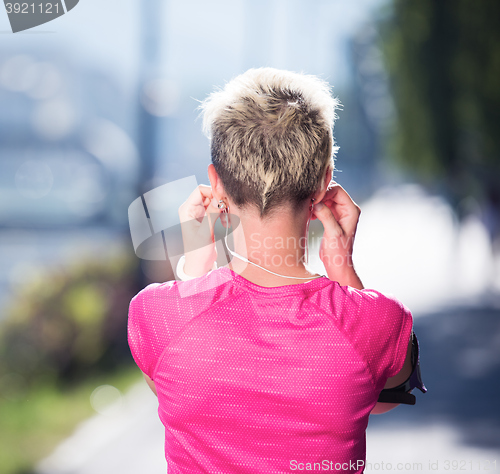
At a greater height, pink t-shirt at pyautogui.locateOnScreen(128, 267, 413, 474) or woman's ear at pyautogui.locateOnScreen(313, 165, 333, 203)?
woman's ear at pyautogui.locateOnScreen(313, 165, 333, 203)

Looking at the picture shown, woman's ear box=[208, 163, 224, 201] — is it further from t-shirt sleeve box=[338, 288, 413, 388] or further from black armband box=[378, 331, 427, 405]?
black armband box=[378, 331, 427, 405]

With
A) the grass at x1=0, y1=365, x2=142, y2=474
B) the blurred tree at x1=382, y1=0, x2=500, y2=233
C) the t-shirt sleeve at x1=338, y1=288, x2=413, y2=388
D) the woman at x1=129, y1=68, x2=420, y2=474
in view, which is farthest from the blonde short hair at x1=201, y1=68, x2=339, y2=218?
the blurred tree at x1=382, y1=0, x2=500, y2=233

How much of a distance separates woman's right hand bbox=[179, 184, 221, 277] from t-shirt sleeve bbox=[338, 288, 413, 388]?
383 mm

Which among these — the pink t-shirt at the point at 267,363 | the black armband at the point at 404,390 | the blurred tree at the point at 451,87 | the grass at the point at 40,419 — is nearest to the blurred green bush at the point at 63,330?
the grass at the point at 40,419

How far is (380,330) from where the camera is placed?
114cm

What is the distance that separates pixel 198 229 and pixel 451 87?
9233 millimetres

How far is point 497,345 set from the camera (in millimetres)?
5793

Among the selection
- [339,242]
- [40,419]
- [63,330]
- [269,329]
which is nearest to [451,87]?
[63,330]

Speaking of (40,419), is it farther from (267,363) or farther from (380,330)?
(380,330)

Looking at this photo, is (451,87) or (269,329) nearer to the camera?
(269,329)

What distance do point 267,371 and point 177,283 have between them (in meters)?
0.27

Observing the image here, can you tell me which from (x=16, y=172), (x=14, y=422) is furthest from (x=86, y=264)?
(x=16, y=172)

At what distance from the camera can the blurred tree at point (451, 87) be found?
8789 millimetres

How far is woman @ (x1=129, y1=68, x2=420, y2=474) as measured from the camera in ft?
3.67
